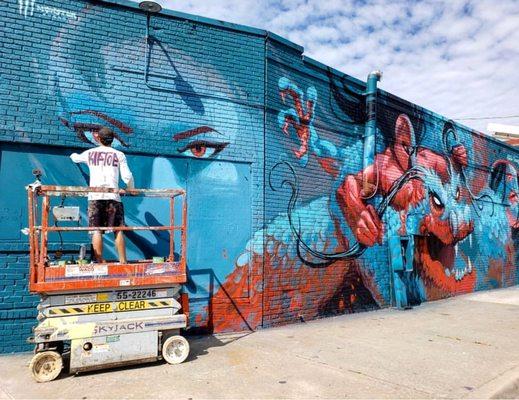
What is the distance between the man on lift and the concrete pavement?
1.50m

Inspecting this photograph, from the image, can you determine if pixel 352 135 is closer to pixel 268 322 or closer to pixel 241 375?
pixel 268 322

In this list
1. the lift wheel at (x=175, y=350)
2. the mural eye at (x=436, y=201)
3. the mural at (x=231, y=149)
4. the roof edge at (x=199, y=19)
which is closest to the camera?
the lift wheel at (x=175, y=350)

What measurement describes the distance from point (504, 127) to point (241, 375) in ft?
66.0

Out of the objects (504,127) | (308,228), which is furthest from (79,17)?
(504,127)

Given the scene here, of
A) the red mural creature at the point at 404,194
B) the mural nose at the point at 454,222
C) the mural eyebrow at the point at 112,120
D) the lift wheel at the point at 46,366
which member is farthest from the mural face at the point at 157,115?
the mural nose at the point at 454,222

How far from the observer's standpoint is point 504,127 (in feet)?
67.7

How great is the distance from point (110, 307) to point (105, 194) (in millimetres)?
→ 1330

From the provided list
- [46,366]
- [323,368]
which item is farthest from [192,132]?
[323,368]

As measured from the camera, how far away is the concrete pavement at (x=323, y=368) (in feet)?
14.6

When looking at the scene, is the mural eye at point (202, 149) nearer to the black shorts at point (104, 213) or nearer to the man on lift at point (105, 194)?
the man on lift at point (105, 194)

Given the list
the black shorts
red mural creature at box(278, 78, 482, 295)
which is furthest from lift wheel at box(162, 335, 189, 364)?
red mural creature at box(278, 78, 482, 295)

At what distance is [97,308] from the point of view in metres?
5.00

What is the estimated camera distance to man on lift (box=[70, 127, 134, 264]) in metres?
5.40

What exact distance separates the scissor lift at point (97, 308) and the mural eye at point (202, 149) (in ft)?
6.12
